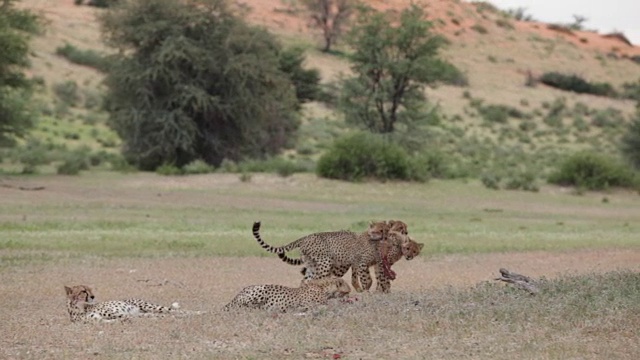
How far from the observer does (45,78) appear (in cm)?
6431

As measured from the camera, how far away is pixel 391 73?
47531 millimetres

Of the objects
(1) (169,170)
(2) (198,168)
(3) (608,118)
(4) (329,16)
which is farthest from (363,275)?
(4) (329,16)

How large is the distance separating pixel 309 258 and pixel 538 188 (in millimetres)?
28172

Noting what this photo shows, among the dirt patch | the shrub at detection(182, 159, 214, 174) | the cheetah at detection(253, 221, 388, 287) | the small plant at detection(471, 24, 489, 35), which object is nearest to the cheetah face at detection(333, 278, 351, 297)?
the dirt patch

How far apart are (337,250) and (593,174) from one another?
95.7 ft

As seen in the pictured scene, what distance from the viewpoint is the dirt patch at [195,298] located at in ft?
34.5

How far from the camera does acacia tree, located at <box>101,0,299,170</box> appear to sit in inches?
1752

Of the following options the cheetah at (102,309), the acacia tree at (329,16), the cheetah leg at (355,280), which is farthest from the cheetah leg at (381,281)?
the acacia tree at (329,16)

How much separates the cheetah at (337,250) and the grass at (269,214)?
6784 millimetres

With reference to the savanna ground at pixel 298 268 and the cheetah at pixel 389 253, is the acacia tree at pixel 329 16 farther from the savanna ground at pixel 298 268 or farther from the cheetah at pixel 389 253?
the cheetah at pixel 389 253

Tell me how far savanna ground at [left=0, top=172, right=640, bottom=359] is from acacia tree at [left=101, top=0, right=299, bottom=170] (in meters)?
3.27

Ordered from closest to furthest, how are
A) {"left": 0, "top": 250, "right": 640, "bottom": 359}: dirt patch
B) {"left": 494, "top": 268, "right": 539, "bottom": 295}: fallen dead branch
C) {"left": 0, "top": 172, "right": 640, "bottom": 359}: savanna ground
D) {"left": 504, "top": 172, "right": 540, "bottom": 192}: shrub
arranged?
{"left": 0, "top": 250, "right": 640, "bottom": 359}: dirt patch
{"left": 0, "top": 172, "right": 640, "bottom": 359}: savanna ground
{"left": 494, "top": 268, "right": 539, "bottom": 295}: fallen dead branch
{"left": 504, "top": 172, "right": 540, "bottom": 192}: shrub

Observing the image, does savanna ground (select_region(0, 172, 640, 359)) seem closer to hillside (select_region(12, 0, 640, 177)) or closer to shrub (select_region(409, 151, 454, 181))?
shrub (select_region(409, 151, 454, 181))

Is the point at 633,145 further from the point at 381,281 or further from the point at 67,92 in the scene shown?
the point at 381,281
